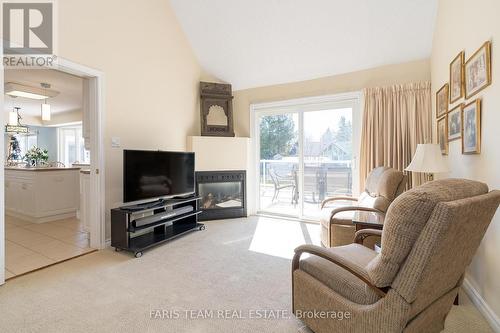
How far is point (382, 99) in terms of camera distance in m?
3.59

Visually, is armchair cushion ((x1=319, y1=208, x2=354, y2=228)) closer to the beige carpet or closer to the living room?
the living room

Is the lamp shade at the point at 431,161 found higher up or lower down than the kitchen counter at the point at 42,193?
higher up

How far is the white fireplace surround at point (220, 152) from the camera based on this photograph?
438cm

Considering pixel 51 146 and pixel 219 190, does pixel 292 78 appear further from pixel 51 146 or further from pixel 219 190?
pixel 51 146

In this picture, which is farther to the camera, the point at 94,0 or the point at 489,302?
the point at 94,0

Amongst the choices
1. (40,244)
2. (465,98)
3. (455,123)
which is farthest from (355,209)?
(40,244)

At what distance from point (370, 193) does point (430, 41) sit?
210 centimetres

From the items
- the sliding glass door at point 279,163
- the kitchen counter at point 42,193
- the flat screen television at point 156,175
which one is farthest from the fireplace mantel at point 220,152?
the kitchen counter at point 42,193

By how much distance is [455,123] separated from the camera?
8.00ft

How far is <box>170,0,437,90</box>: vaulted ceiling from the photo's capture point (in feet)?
10.5

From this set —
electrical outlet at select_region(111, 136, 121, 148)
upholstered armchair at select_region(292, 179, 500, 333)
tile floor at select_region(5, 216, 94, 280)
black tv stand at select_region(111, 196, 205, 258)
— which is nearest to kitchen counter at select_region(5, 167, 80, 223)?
tile floor at select_region(5, 216, 94, 280)

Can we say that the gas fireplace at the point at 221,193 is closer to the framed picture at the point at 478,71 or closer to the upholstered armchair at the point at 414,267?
the upholstered armchair at the point at 414,267

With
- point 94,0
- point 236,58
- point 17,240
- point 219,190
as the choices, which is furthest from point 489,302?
point 17,240

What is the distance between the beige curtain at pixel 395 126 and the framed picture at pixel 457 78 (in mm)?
906
